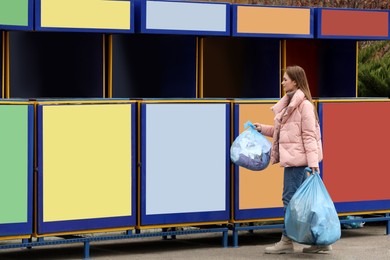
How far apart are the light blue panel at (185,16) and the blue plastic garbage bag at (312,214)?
1727mm

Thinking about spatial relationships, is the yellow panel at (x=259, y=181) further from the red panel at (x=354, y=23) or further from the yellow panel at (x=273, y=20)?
the red panel at (x=354, y=23)

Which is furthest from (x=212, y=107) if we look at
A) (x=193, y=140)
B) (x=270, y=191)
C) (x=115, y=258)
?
(x=115, y=258)

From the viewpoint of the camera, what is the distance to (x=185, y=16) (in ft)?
32.4

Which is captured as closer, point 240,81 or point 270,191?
point 270,191

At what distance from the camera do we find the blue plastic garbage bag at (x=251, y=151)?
372 inches

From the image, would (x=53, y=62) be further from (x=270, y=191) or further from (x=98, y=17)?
(x=270, y=191)

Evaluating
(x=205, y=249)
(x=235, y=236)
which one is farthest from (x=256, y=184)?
(x=205, y=249)

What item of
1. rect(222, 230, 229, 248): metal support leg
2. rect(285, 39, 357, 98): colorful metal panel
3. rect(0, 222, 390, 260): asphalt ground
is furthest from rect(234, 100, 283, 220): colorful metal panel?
rect(285, 39, 357, 98): colorful metal panel

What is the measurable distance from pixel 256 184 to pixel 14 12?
112 inches

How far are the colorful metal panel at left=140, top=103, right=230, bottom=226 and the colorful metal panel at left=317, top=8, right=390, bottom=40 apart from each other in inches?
58.6

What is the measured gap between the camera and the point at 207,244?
10492 mm

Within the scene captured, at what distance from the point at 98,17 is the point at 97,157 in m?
1.25

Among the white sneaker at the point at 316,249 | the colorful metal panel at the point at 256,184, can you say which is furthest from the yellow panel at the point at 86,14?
the white sneaker at the point at 316,249

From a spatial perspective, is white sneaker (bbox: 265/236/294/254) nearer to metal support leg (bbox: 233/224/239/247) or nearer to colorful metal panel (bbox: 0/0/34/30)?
metal support leg (bbox: 233/224/239/247)
